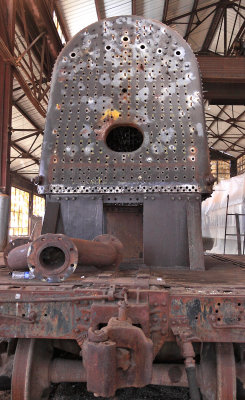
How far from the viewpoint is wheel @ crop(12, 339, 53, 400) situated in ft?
7.06

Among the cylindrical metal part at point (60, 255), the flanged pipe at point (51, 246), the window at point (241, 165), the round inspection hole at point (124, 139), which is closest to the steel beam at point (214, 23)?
the round inspection hole at point (124, 139)

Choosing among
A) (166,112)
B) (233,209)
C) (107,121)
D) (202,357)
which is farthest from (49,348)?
(233,209)

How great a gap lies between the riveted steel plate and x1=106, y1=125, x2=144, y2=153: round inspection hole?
12 millimetres

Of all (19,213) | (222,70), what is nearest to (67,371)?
(222,70)

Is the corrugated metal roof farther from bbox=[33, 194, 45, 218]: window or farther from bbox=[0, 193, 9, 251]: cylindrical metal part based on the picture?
bbox=[33, 194, 45, 218]: window

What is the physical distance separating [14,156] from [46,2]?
47.0ft

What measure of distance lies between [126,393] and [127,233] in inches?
62.2

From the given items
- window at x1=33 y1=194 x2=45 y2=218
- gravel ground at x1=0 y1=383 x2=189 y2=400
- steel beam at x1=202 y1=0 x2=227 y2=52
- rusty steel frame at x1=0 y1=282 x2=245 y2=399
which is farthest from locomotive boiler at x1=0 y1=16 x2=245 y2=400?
window at x1=33 y1=194 x2=45 y2=218

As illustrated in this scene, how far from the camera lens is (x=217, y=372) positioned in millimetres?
2139

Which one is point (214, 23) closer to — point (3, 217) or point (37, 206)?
point (3, 217)

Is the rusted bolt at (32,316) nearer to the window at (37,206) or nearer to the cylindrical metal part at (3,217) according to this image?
the cylindrical metal part at (3,217)

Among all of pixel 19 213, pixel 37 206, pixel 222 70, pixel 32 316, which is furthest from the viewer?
pixel 37 206

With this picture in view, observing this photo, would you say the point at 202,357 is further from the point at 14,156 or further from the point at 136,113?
the point at 14,156

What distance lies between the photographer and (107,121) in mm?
3836
